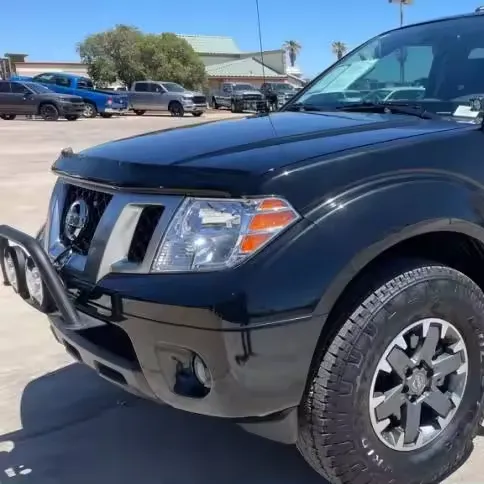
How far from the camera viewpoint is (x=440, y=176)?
2.49m

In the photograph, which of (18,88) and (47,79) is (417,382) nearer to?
(18,88)

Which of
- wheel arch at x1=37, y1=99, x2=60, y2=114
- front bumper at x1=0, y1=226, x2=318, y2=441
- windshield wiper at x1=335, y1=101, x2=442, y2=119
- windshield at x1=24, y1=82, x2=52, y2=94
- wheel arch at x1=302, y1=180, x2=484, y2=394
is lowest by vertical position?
front bumper at x1=0, y1=226, x2=318, y2=441

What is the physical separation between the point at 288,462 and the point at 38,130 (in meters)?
21.7

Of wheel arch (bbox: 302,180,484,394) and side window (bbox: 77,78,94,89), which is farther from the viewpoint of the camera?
side window (bbox: 77,78,94,89)

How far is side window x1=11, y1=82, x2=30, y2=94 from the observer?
28377 millimetres

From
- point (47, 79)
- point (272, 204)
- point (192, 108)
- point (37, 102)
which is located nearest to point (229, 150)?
point (272, 204)

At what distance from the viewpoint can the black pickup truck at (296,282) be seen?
2123mm

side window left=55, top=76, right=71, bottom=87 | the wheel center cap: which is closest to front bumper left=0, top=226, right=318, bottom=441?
the wheel center cap

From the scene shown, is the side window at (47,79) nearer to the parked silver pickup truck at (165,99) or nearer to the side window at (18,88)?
the side window at (18,88)

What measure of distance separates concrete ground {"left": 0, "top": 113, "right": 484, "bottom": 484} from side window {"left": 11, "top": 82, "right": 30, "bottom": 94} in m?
26.3

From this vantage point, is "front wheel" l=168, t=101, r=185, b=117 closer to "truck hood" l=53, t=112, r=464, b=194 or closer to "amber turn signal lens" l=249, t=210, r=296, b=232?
"truck hood" l=53, t=112, r=464, b=194

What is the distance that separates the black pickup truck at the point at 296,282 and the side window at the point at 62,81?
100 ft

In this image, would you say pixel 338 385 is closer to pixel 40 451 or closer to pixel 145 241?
pixel 145 241

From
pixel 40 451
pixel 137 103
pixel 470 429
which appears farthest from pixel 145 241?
pixel 137 103
